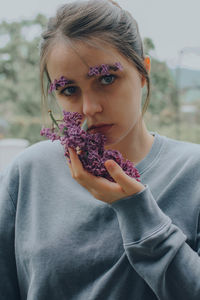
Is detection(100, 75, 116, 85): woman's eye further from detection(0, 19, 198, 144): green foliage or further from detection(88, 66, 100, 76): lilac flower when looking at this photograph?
detection(0, 19, 198, 144): green foliage

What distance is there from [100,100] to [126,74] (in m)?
0.10

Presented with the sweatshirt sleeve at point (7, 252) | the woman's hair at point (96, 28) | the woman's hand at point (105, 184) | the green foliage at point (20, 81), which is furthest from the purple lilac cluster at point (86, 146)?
the green foliage at point (20, 81)

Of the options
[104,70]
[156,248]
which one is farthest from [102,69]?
[156,248]

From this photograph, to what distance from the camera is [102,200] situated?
68 centimetres

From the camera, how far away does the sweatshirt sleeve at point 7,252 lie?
901 millimetres

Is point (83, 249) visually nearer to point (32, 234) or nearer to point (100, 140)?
point (32, 234)

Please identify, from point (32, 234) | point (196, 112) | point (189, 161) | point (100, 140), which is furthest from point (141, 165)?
point (196, 112)

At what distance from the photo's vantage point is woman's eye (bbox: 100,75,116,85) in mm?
760

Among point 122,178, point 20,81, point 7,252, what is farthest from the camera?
point 20,81

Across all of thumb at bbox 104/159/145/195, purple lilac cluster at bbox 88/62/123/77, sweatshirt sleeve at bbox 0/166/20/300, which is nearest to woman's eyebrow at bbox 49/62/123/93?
purple lilac cluster at bbox 88/62/123/77

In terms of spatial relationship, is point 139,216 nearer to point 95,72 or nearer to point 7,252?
point 95,72

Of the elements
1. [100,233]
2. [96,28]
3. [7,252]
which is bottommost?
[7,252]

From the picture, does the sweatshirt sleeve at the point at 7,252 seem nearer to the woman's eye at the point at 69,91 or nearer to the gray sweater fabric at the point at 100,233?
the gray sweater fabric at the point at 100,233

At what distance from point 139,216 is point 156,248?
3.2 inches
